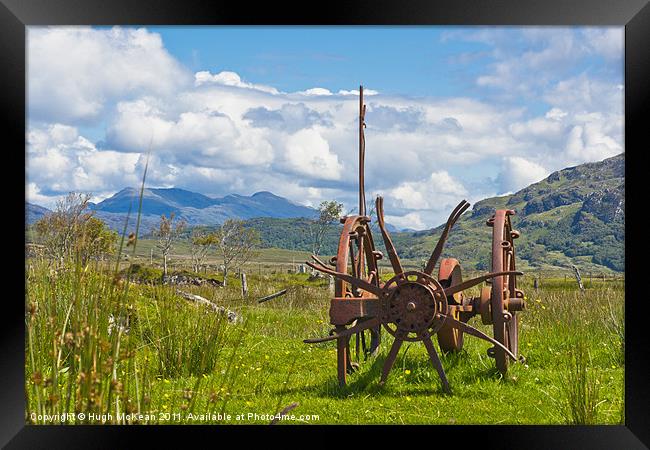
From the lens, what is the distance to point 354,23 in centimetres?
510

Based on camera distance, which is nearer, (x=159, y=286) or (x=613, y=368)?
(x=159, y=286)

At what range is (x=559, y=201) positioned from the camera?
553ft

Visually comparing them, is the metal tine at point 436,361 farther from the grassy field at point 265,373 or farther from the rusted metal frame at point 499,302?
the rusted metal frame at point 499,302

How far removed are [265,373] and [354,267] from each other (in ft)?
5.80

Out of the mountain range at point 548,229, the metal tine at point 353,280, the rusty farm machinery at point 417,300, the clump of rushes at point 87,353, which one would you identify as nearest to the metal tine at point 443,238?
the rusty farm machinery at point 417,300

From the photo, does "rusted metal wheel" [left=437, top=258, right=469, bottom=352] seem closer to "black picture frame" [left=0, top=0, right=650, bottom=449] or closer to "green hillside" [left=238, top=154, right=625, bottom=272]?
"black picture frame" [left=0, top=0, right=650, bottom=449]

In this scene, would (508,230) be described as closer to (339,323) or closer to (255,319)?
(339,323)

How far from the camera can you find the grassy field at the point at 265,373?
5137 mm

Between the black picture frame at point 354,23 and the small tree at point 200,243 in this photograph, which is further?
the small tree at point 200,243

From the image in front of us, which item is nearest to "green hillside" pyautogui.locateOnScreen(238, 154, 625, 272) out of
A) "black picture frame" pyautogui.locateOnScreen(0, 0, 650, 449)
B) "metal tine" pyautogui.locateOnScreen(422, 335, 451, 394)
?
"metal tine" pyautogui.locateOnScreen(422, 335, 451, 394)

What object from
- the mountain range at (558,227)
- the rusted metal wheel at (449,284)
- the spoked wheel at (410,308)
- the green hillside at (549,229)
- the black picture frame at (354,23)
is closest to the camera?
the black picture frame at (354,23)

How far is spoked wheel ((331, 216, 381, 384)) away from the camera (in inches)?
281

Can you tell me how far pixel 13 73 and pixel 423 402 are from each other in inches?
185

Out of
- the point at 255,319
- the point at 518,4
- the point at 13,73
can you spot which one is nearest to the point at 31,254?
the point at 13,73
